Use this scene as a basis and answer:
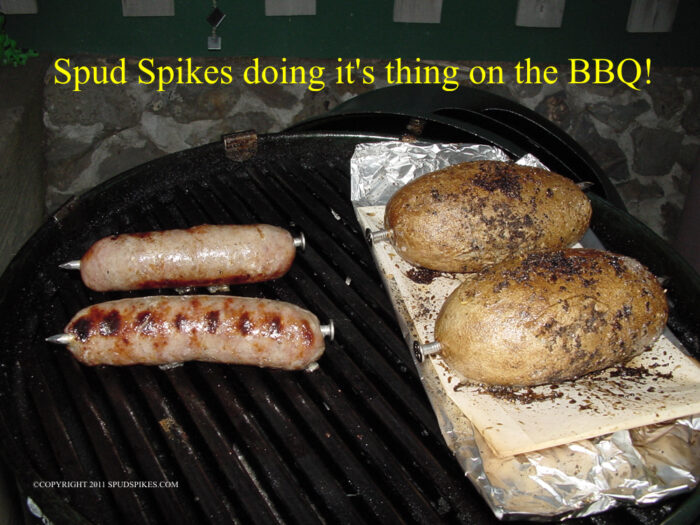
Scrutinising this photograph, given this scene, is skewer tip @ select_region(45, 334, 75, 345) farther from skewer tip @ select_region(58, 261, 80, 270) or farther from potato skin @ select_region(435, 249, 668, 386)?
potato skin @ select_region(435, 249, 668, 386)

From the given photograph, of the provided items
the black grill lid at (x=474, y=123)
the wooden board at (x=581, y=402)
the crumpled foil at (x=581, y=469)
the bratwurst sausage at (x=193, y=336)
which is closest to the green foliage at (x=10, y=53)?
the black grill lid at (x=474, y=123)

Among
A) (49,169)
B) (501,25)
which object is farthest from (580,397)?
(49,169)

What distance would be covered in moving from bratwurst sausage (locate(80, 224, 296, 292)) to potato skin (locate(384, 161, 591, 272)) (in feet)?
1.93

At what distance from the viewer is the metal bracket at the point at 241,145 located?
9.37 feet

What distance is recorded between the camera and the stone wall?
4391mm

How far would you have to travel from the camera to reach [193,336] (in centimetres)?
205

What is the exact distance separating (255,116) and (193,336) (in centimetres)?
301

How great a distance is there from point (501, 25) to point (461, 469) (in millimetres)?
3719

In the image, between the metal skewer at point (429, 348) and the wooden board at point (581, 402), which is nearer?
A: the wooden board at point (581, 402)

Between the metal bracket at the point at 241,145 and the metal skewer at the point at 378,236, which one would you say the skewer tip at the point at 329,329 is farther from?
the metal bracket at the point at 241,145

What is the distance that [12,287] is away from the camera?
7.26 ft

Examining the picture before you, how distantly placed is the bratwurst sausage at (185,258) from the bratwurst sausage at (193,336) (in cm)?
23

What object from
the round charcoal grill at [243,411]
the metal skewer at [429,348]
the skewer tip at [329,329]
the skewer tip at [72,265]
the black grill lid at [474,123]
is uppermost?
the black grill lid at [474,123]

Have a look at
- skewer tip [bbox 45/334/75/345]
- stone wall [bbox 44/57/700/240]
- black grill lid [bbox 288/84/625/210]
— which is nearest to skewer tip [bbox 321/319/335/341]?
skewer tip [bbox 45/334/75/345]
